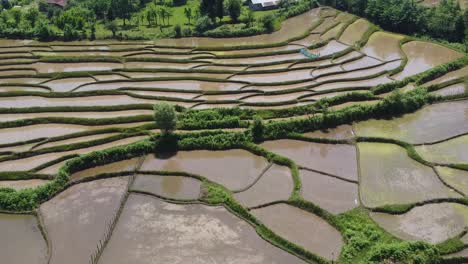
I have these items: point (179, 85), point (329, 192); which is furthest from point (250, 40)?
point (329, 192)

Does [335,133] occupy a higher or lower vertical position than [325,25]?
lower

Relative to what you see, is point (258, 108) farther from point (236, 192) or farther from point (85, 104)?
point (85, 104)

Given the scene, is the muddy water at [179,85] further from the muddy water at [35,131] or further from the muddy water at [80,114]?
the muddy water at [35,131]

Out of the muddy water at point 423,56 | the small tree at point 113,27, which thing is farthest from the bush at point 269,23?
the small tree at point 113,27

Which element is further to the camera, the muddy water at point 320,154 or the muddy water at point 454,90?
the muddy water at point 454,90

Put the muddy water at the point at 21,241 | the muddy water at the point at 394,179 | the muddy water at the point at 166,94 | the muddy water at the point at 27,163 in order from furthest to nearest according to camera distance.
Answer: the muddy water at the point at 166,94 < the muddy water at the point at 27,163 < the muddy water at the point at 394,179 < the muddy water at the point at 21,241

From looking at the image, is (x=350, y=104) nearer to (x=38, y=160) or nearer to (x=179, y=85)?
(x=179, y=85)

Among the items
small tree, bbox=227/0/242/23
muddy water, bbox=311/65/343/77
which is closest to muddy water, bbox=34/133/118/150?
muddy water, bbox=311/65/343/77
